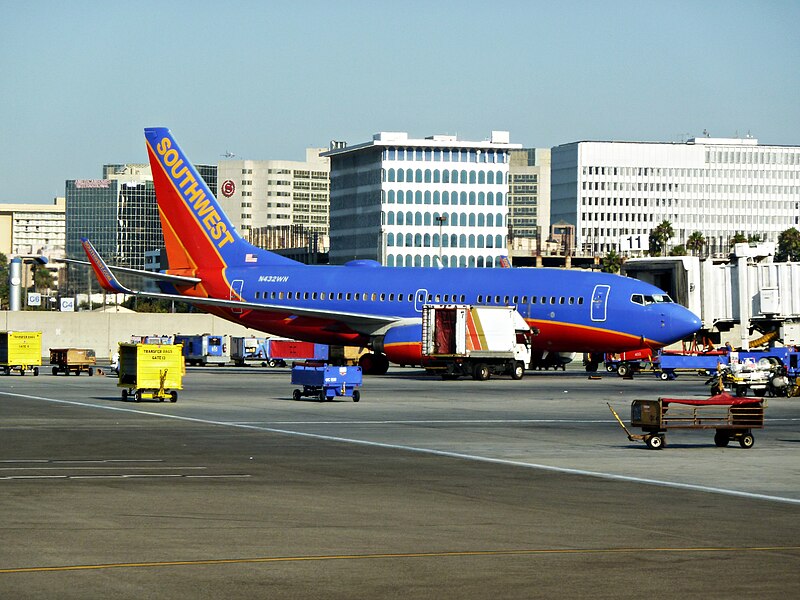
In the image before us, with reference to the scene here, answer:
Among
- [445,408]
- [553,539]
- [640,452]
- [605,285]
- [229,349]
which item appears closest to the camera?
[553,539]

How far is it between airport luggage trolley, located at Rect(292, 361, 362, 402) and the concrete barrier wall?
209 ft

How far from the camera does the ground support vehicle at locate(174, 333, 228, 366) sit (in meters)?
96.6

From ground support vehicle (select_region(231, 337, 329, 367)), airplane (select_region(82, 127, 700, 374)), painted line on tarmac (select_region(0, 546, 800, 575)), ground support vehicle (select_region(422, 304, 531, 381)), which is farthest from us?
ground support vehicle (select_region(231, 337, 329, 367))

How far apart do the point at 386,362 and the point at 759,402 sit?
41404 mm

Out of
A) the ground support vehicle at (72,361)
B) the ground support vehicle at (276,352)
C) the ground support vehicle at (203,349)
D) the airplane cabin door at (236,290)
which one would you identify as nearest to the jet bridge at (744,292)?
the airplane cabin door at (236,290)

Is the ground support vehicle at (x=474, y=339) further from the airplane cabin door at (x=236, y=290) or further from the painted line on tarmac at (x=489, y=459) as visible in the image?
the painted line on tarmac at (x=489, y=459)

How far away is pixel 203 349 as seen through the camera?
96.6m

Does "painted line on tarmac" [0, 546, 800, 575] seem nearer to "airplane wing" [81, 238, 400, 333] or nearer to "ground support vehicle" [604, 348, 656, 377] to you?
"airplane wing" [81, 238, 400, 333]

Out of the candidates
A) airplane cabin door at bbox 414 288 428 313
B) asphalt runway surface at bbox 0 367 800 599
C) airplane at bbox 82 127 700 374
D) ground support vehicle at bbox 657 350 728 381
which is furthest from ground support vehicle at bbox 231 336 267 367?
asphalt runway surface at bbox 0 367 800 599

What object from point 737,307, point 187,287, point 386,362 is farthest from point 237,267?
point 737,307

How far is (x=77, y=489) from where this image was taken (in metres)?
22.4

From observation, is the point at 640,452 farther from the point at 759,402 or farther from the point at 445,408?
the point at 445,408

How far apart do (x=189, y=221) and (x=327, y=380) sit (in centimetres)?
3156

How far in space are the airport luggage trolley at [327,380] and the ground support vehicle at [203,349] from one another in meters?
47.5
